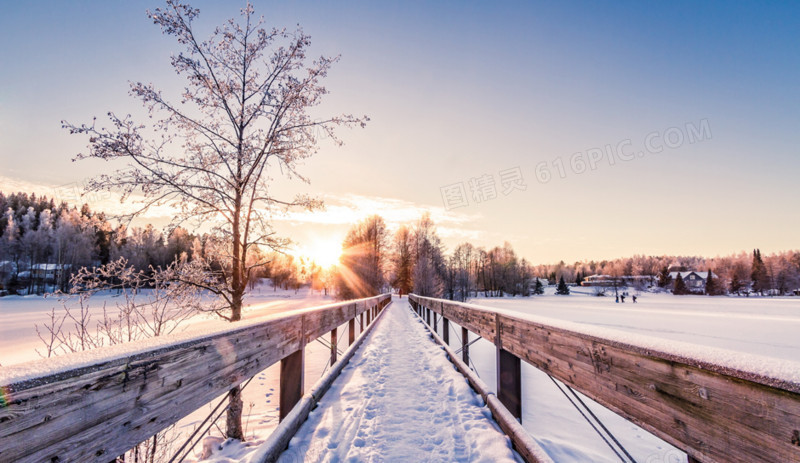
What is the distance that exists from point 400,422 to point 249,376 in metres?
1.73

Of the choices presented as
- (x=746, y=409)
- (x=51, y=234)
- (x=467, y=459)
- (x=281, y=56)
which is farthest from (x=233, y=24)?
(x=51, y=234)

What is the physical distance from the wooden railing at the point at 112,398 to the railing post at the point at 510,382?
93.9 inches

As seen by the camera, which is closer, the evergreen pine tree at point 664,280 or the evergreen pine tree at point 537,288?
the evergreen pine tree at point 537,288

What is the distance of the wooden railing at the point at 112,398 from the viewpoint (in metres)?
0.89

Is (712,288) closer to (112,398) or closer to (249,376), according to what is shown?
(249,376)

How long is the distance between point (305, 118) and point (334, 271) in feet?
95.2

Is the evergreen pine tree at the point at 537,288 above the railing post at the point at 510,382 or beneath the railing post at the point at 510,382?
beneath

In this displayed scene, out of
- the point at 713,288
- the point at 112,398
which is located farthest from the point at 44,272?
the point at 713,288

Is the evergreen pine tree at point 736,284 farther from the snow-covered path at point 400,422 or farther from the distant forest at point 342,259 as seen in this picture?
the snow-covered path at point 400,422

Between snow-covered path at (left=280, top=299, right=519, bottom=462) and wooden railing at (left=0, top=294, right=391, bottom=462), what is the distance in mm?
1215

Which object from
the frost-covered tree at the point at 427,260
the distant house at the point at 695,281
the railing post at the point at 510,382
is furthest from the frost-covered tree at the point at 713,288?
the railing post at the point at 510,382

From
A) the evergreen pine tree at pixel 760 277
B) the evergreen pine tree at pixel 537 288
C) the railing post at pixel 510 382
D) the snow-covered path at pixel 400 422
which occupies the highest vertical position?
the railing post at pixel 510 382

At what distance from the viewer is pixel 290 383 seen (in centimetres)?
312

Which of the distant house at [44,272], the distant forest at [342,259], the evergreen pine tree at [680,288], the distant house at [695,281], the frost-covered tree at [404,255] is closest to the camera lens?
the distant forest at [342,259]
